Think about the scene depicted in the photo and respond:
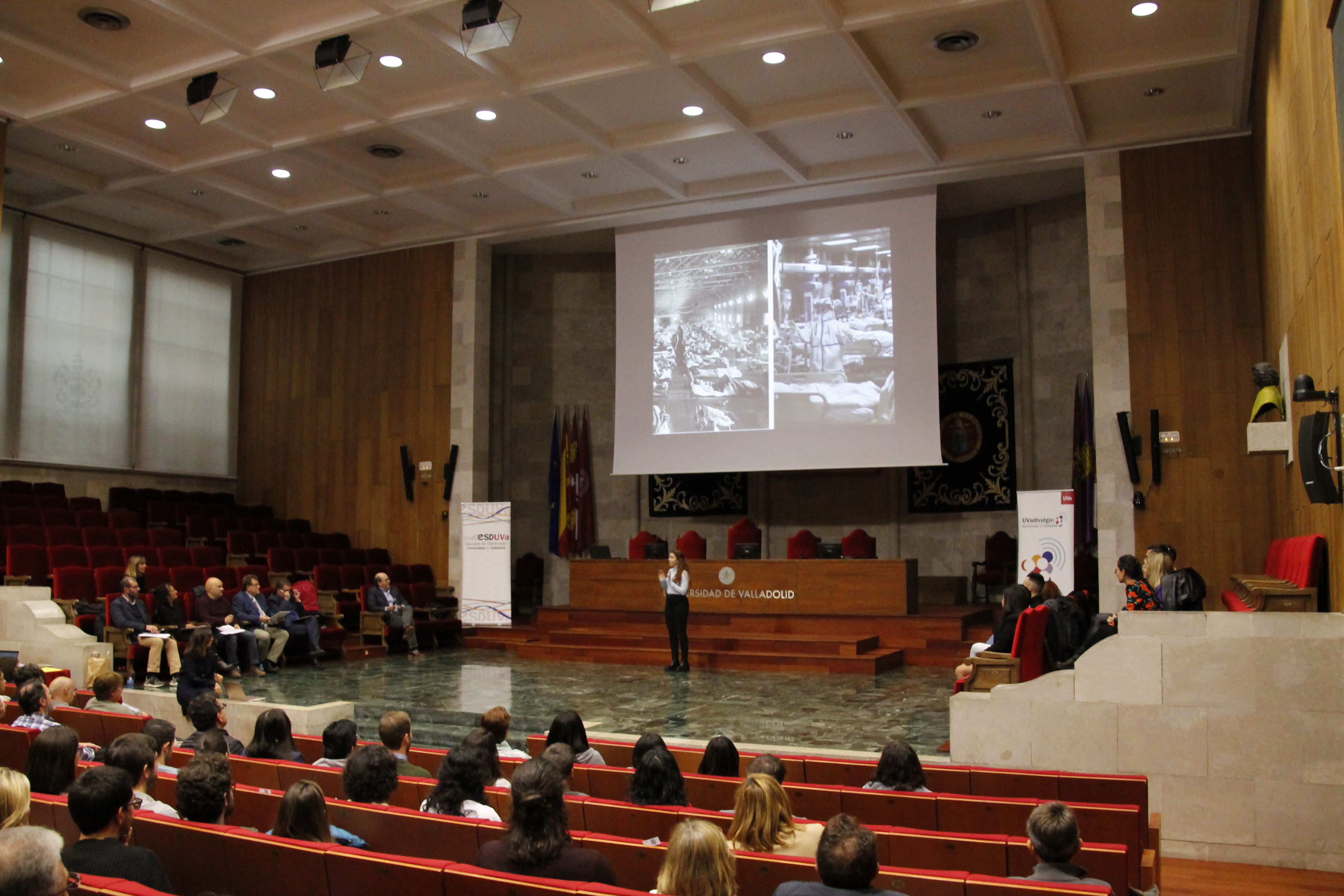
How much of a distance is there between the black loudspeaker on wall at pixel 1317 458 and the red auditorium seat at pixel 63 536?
10.3 m

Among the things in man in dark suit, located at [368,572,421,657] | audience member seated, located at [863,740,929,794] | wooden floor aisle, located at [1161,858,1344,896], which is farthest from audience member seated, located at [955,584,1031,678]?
man in dark suit, located at [368,572,421,657]

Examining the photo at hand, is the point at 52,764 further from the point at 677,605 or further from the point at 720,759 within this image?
the point at 677,605

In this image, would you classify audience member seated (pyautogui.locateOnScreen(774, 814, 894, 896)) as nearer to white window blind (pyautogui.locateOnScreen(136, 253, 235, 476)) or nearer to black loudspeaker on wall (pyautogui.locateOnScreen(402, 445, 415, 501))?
black loudspeaker on wall (pyautogui.locateOnScreen(402, 445, 415, 501))

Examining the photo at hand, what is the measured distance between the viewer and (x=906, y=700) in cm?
779

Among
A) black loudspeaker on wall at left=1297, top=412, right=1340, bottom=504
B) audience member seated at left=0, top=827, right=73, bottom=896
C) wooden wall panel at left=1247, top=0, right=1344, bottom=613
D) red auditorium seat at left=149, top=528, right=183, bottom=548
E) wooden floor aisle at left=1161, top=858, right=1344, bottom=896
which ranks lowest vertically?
wooden floor aisle at left=1161, top=858, right=1344, bottom=896

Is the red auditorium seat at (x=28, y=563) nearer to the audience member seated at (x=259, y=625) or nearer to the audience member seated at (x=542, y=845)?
the audience member seated at (x=259, y=625)

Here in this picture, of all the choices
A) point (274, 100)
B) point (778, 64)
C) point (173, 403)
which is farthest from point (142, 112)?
point (778, 64)

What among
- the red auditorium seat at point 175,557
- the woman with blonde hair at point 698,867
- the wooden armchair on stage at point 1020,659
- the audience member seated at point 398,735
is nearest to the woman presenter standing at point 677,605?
the wooden armchair on stage at point 1020,659

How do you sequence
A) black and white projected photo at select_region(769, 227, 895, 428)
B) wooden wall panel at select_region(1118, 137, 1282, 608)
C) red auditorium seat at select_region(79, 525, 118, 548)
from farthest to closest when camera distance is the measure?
black and white projected photo at select_region(769, 227, 895, 428), red auditorium seat at select_region(79, 525, 118, 548), wooden wall panel at select_region(1118, 137, 1282, 608)

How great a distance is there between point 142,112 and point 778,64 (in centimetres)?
640

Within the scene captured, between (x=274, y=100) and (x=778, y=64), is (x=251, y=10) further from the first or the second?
(x=778, y=64)

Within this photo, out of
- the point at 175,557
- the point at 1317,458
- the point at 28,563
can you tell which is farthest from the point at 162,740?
the point at 175,557

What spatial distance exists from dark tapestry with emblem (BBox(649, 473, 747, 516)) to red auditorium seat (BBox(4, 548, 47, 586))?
7319 mm

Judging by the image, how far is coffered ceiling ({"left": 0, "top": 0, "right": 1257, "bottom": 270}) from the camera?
8758mm
